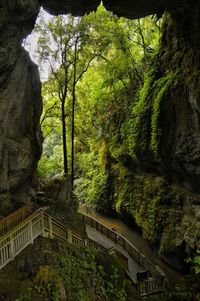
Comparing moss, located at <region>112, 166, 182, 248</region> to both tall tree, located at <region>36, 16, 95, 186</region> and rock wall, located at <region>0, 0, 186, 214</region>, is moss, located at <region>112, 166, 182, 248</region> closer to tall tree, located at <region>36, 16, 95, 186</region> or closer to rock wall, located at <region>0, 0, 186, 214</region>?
tall tree, located at <region>36, 16, 95, 186</region>

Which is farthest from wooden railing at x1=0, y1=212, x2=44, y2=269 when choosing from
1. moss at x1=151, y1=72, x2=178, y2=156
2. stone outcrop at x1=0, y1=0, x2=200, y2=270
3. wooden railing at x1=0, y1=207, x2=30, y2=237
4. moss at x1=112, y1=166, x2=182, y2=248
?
moss at x1=151, y1=72, x2=178, y2=156

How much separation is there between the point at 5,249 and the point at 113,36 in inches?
562

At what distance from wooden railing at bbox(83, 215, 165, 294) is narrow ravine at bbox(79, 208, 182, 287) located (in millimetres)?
1229

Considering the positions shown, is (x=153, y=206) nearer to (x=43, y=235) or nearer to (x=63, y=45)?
(x=43, y=235)

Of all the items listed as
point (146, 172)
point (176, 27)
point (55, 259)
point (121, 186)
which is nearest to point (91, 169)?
point (121, 186)

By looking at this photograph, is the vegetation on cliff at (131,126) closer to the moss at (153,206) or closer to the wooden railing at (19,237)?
the moss at (153,206)

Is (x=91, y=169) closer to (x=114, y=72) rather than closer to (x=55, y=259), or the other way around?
(x=114, y=72)

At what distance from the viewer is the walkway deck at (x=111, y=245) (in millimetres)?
14805

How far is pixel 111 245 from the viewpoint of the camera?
1669cm

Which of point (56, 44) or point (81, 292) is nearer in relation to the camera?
point (81, 292)

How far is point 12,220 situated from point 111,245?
7619mm

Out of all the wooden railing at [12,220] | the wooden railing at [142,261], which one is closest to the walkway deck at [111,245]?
the wooden railing at [142,261]

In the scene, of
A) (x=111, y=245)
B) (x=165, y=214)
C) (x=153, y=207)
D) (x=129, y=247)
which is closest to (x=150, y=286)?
(x=129, y=247)

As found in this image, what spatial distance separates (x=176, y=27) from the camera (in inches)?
594
